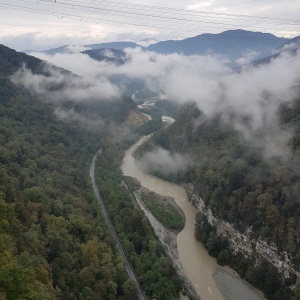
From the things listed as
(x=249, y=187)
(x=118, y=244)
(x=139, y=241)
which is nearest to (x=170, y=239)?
(x=139, y=241)

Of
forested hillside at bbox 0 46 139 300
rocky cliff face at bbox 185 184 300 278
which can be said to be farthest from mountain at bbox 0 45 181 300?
rocky cliff face at bbox 185 184 300 278

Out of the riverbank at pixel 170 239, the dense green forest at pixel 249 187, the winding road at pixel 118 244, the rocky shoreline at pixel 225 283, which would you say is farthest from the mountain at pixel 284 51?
the rocky shoreline at pixel 225 283

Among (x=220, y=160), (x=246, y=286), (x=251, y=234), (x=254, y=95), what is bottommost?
(x=246, y=286)

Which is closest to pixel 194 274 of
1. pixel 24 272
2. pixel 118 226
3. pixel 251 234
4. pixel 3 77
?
pixel 251 234

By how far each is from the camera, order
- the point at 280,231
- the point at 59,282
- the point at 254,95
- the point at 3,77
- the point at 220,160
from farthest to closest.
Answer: the point at 3,77, the point at 254,95, the point at 220,160, the point at 280,231, the point at 59,282

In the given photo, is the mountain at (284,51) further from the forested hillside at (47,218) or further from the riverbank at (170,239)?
the riverbank at (170,239)

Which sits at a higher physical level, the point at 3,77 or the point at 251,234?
the point at 3,77

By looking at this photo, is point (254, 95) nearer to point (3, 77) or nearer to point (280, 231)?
point (280, 231)
